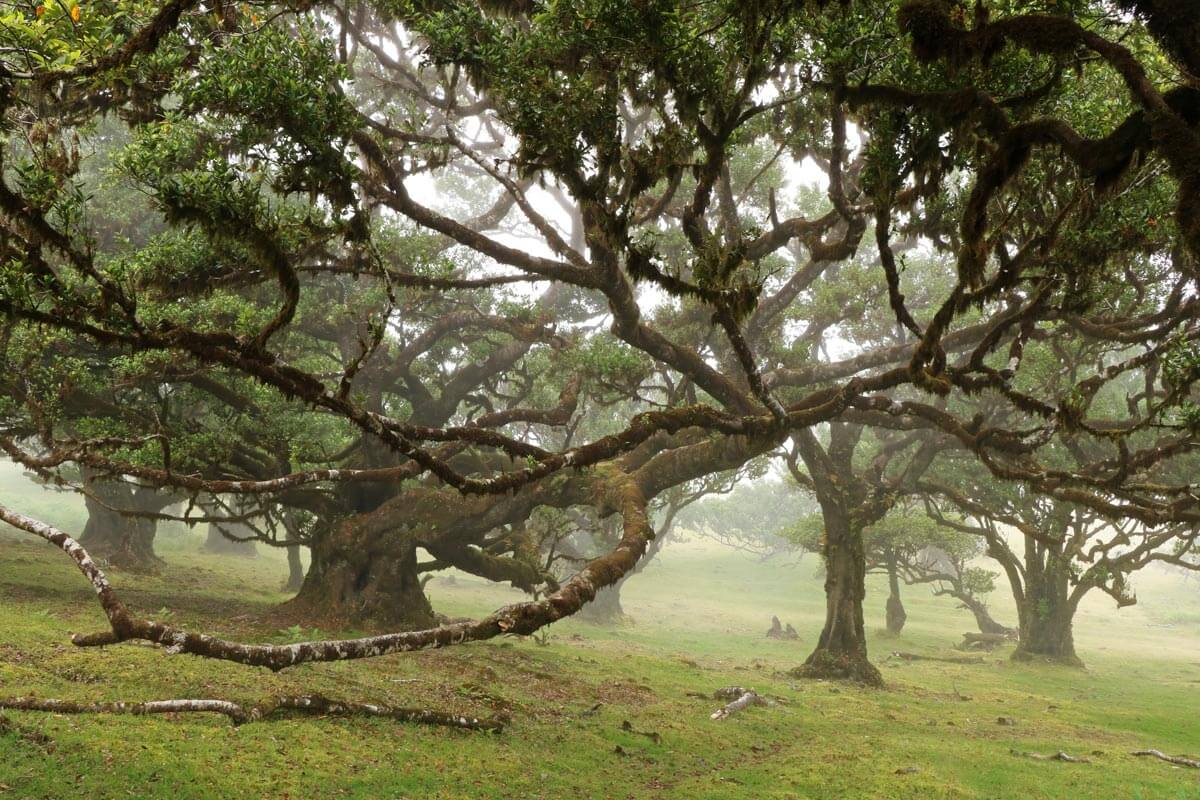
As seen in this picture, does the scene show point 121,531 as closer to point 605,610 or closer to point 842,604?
point 605,610

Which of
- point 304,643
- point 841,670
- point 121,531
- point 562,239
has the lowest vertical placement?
point 841,670

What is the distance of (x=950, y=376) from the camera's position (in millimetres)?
12086

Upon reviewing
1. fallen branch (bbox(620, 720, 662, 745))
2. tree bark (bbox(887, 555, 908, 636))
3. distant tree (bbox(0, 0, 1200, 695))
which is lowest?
fallen branch (bbox(620, 720, 662, 745))

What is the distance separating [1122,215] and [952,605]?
48551 millimetres

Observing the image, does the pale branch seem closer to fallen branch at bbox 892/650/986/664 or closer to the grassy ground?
the grassy ground

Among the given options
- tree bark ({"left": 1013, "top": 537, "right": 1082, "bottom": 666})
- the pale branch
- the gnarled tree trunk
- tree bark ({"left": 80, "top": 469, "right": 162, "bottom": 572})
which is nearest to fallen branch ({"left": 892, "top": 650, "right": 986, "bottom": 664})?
tree bark ({"left": 1013, "top": 537, "right": 1082, "bottom": 666})

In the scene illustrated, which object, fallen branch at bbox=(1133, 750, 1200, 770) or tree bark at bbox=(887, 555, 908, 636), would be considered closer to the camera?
fallen branch at bbox=(1133, 750, 1200, 770)

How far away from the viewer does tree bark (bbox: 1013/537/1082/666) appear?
3038 cm

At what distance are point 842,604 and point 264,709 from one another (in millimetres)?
18066

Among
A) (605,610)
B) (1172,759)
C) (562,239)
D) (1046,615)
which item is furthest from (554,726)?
(1046,615)

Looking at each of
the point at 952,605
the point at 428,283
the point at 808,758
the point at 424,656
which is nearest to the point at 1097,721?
the point at 808,758

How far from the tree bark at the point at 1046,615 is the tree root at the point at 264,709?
90.9 ft

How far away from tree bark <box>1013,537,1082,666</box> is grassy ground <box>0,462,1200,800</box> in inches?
62.5

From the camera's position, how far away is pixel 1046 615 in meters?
30.6
